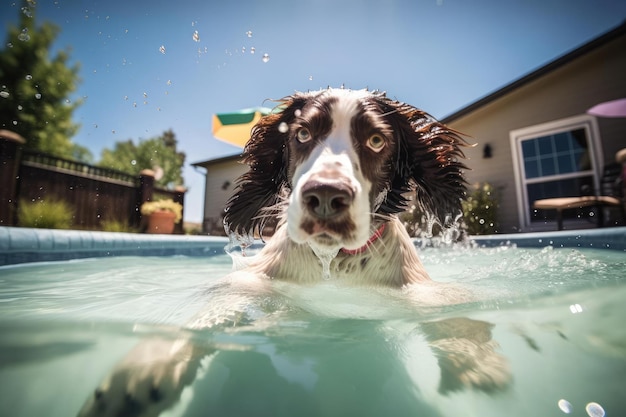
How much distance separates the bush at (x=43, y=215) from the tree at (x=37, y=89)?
570 inches

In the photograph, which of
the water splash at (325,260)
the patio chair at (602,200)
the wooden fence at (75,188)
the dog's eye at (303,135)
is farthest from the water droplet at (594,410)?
the wooden fence at (75,188)

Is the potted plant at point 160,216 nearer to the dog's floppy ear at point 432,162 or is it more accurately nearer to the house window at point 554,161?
the dog's floppy ear at point 432,162

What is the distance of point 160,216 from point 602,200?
11.8m

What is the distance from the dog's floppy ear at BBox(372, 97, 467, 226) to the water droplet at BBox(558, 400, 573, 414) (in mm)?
1705

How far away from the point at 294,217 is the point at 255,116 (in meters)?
7.93

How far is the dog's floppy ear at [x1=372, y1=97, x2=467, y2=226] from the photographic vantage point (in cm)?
275

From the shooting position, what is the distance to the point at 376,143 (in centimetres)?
228

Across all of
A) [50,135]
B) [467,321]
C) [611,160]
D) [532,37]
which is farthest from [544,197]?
[50,135]

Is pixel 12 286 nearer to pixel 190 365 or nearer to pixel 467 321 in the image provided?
pixel 190 365

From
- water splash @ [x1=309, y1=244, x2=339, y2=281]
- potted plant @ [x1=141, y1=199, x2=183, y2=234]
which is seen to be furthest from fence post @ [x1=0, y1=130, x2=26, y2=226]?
water splash @ [x1=309, y1=244, x2=339, y2=281]

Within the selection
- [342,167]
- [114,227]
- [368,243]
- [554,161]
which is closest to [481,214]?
[554,161]

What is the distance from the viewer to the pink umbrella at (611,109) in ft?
27.4

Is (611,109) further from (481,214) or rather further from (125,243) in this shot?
(125,243)

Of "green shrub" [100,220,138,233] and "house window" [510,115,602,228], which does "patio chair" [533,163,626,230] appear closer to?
"house window" [510,115,602,228]
